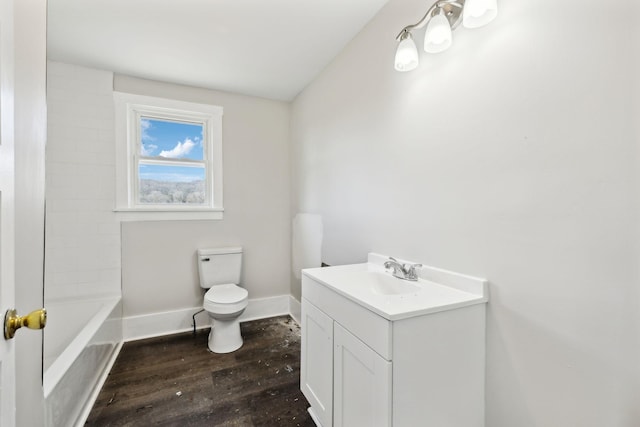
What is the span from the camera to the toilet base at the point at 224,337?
7.63ft

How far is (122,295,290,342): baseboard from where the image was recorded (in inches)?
99.7

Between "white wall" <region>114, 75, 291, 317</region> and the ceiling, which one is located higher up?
the ceiling

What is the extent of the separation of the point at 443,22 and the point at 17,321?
1.70 meters

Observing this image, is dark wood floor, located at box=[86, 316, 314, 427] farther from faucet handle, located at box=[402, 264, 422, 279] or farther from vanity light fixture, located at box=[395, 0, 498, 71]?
vanity light fixture, located at box=[395, 0, 498, 71]

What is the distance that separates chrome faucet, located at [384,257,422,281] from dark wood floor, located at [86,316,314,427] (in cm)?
97

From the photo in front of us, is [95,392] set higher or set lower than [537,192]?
lower

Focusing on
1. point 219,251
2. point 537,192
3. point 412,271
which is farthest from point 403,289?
point 219,251

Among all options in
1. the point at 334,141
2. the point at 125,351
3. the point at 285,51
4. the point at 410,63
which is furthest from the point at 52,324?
the point at 410,63

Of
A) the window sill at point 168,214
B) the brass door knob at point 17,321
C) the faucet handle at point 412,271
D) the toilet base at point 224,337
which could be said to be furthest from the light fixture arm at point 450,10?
the toilet base at point 224,337

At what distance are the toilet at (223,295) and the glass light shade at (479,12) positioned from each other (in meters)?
2.27

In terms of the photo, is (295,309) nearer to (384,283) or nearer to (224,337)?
(224,337)

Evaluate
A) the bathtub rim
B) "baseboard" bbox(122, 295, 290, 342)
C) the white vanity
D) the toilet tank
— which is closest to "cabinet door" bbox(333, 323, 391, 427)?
the white vanity

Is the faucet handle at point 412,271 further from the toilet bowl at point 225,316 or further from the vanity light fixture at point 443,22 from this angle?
the toilet bowl at point 225,316

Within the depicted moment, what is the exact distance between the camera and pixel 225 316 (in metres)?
2.26
